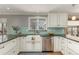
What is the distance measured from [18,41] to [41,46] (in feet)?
1.07

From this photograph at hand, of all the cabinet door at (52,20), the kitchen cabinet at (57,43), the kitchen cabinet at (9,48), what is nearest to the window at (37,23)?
the cabinet door at (52,20)

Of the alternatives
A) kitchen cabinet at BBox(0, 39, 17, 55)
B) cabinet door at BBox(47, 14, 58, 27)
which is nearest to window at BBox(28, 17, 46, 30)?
cabinet door at BBox(47, 14, 58, 27)

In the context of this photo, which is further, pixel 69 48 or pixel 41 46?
pixel 41 46

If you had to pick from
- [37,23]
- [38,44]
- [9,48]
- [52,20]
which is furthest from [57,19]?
[9,48]

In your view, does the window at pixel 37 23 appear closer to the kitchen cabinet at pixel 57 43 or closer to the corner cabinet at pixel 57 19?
the corner cabinet at pixel 57 19

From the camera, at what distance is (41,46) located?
1.52m

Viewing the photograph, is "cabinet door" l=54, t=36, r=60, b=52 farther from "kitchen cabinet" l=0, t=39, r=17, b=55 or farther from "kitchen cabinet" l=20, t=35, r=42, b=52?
"kitchen cabinet" l=0, t=39, r=17, b=55

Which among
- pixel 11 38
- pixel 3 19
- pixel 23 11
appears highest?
pixel 23 11

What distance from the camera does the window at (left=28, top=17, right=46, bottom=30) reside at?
5.11 feet

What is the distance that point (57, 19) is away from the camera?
1494 millimetres

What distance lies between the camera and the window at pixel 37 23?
156 cm
